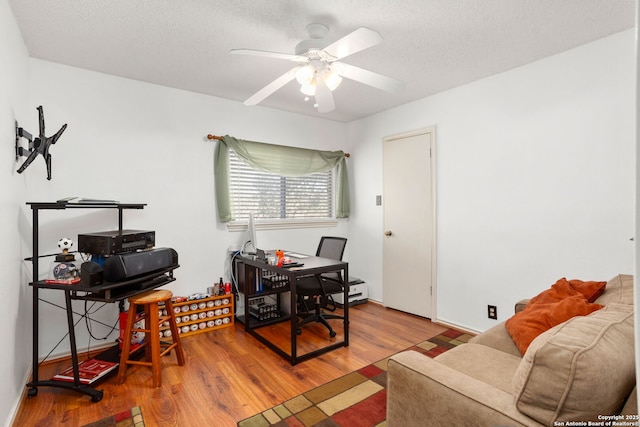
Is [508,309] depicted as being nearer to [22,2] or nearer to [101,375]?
[101,375]

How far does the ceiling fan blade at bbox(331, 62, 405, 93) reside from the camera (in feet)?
6.68

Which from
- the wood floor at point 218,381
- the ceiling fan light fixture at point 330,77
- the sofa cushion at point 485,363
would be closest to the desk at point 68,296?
the wood floor at point 218,381

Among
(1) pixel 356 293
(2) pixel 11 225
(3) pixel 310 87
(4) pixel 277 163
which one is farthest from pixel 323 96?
(1) pixel 356 293

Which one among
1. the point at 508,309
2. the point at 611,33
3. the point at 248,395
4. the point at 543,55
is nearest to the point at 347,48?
the point at 543,55

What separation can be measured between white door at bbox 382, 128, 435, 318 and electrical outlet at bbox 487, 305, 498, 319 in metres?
0.59

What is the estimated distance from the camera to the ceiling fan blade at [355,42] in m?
1.63

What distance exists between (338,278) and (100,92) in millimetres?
2753

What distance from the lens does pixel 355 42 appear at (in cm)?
173

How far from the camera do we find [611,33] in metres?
2.24

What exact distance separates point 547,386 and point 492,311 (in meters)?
2.27

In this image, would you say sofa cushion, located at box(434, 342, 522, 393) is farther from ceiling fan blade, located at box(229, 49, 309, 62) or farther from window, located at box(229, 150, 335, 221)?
window, located at box(229, 150, 335, 221)

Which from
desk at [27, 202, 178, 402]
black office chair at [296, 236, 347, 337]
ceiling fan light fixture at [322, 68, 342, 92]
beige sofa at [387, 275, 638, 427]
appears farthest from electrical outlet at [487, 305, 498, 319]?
desk at [27, 202, 178, 402]

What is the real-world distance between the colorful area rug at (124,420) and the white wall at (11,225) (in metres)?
0.47

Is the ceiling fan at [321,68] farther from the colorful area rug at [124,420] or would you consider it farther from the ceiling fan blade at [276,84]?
the colorful area rug at [124,420]
